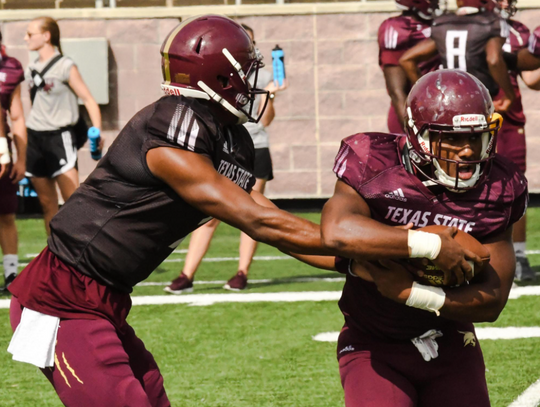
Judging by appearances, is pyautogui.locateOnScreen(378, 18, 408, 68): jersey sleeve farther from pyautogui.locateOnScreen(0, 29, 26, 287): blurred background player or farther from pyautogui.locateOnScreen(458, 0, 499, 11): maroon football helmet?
pyautogui.locateOnScreen(0, 29, 26, 287): blurred background player

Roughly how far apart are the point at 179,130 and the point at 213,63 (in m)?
0.30

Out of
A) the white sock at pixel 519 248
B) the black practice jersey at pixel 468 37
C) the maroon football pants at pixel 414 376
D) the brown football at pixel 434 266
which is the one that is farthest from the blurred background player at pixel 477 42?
the brown football at pixel 434 266

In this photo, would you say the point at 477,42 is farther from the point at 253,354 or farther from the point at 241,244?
the point at 253,354

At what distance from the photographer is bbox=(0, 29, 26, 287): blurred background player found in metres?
6.45

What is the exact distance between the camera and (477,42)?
618 centimetres

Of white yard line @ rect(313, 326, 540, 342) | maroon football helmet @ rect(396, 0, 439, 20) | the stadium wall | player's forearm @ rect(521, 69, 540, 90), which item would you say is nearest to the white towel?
white yard line @ rect(313, 326, 540, 342)

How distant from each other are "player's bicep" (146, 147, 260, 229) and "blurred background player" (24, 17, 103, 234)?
446cm

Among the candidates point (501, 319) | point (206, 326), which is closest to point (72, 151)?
point (206, 326)

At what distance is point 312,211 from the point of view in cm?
1076

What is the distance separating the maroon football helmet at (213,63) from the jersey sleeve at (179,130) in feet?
0.48

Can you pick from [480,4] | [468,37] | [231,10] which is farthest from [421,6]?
[231,10]

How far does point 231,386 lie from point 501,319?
6.22 ft

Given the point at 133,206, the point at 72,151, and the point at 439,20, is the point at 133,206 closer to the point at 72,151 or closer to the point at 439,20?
the point at 439,20

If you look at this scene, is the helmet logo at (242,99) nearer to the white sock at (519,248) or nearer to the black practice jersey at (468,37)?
the black practice jersey at (468,37)
